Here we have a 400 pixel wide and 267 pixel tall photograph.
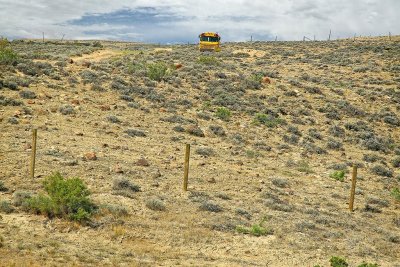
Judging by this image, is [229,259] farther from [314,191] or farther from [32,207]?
[314,191]

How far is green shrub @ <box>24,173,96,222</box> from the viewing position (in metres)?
10.3

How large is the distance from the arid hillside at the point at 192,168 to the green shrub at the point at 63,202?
4cm

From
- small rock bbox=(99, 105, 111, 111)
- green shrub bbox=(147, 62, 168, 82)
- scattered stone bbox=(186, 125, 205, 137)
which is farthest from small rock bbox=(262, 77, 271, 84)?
small rock bbox=(99, 105, 111, 111)

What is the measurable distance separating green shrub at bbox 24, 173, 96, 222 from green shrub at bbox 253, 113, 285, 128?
15.4 m

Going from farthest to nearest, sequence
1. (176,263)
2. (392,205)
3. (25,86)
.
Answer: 1. (25,86)
2. (392,205)
3. (176,263)

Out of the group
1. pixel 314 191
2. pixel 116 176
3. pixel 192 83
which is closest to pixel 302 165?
pixel 314 191

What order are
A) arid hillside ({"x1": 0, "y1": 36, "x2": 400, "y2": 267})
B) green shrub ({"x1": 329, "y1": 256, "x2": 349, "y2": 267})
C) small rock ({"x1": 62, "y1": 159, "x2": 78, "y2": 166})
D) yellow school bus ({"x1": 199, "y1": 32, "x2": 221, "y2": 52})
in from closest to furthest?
green shrub ({"x1": 329, "y1": 256, "x2": 349, "y2": 267}) → arid hillside ({"x1": 0, "y1": 36, "x2": 400, "y2": 267}) → small rock ({"x1": 62, "y1": 159, "x2": 78, "y2": 166}) → yellow school bus ({"x1": 199, "y1": 32, "x2": 221, "y2": 52})

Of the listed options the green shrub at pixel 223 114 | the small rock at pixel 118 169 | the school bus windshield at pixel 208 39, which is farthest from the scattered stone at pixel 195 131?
the school bus windshield at pixel 208 39

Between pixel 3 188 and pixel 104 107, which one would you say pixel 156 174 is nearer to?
pixel 3 188

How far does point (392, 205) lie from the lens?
1533 cm

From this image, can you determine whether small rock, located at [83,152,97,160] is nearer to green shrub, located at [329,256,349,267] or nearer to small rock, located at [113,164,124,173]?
small rock, located at [113,164,124,173]

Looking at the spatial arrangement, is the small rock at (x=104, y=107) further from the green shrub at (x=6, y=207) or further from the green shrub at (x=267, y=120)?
the green shrub at (x=6, y=207)

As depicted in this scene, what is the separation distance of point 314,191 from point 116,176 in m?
7.61

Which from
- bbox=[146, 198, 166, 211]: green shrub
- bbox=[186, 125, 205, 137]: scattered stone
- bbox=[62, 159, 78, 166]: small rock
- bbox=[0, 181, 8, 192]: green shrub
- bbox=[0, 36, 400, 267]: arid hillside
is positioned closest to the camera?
bbox=[0, 36, 400, 267]: arid hillside
